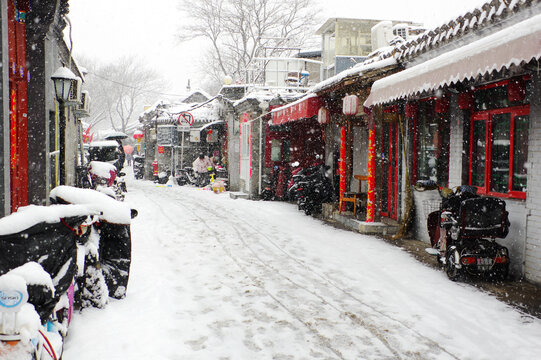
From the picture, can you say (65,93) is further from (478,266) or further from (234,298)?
(478,266)

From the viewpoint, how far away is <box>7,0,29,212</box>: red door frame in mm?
6742

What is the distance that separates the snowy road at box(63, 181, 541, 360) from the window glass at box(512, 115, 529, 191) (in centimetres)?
180

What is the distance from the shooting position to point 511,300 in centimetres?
565

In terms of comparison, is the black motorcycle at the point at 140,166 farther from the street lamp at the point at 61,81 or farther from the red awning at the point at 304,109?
the street lamp at the point at 61,81

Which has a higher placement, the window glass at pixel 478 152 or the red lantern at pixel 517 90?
the red lantern at pixel 517 90

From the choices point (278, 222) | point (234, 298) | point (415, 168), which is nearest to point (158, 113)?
point (278, 222)

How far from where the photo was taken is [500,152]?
736 cm

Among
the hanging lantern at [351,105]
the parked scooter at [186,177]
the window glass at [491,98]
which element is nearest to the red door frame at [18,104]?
the hanging lantern at [351,105]

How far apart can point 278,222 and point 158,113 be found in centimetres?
2084

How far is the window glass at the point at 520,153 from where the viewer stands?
679 centimetres

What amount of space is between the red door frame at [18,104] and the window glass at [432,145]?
7501mm

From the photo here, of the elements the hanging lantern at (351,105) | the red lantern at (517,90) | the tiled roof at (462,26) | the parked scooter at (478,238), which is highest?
the tiled roof at (462,26)

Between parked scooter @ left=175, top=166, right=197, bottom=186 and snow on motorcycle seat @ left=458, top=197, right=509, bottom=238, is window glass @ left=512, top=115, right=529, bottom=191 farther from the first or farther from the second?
parked scooter @ left=175, top=166, right=197, bottom=186

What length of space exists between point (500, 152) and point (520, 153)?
479 millimetres
